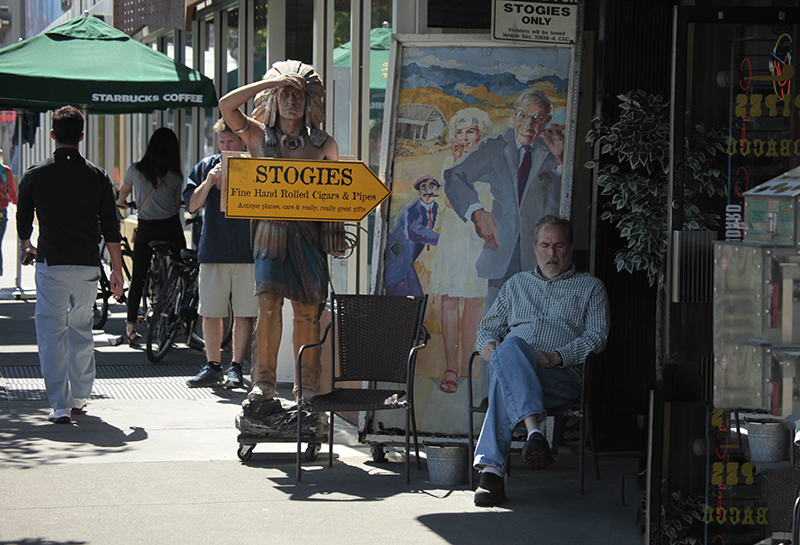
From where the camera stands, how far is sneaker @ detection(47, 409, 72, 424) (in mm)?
6824

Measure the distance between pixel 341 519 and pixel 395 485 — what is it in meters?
0.74

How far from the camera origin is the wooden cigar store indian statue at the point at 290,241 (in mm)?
6039

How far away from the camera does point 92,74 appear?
9.53 m

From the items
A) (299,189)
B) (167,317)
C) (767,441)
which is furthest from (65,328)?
(767,441)

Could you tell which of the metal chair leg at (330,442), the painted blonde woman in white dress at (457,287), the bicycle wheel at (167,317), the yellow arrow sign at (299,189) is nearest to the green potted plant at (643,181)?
the painted blonde woman in white dress at (457,287)

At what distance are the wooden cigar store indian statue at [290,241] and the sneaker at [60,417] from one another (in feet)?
4.91

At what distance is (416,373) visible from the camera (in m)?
6.24

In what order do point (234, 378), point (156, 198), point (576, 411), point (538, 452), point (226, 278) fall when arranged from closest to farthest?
point (538, 452), point (576, 411), point (234, 378), point (226, 278), point (156, 198)

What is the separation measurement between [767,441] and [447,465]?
2.09 meters

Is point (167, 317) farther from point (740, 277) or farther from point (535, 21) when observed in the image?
point (740, 277)

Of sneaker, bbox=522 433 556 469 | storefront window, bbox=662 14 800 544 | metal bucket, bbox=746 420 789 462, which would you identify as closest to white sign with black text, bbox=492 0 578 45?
storefront window, bbox=662 14 800 544

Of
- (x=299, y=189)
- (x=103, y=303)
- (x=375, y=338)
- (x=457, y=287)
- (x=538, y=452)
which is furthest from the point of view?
(x=103, y=303)

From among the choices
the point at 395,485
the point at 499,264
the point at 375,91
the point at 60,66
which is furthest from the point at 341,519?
the point at 60,66

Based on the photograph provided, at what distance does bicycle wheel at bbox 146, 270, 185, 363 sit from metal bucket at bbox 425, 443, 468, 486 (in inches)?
166
